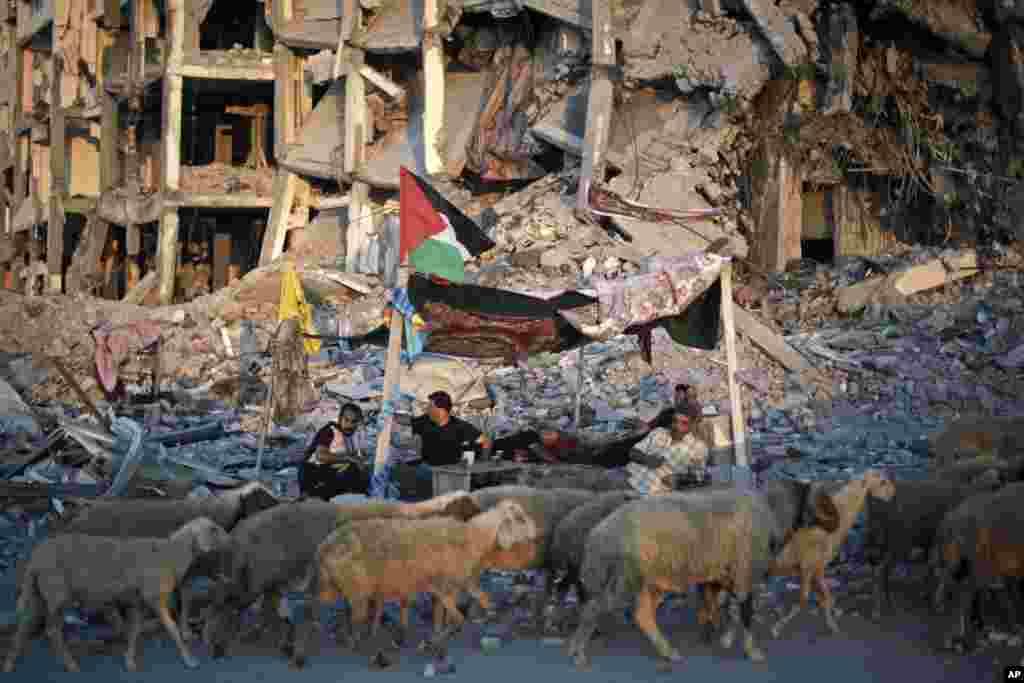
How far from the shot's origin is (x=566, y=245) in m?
19.8

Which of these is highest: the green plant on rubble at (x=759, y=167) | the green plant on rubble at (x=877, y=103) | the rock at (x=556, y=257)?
the green plant on rubble at (x=877, y=103)

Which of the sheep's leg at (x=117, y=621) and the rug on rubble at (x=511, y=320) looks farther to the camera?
the rug on rubble at (x=511, y=320)

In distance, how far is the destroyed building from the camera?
20.8 m

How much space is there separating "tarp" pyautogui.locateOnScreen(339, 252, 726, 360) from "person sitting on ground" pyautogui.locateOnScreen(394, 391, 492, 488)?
59 centimetres

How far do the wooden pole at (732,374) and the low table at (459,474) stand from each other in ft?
6.37

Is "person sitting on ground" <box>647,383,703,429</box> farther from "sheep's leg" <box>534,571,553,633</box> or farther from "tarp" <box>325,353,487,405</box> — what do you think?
"tarp" <box>325,353,487,405</box>

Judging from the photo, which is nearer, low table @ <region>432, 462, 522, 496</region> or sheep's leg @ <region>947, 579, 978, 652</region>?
sheep's leg @ <region>947, 579, 978, 652</region>

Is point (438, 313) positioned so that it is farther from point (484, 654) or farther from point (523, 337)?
point (484, 654)

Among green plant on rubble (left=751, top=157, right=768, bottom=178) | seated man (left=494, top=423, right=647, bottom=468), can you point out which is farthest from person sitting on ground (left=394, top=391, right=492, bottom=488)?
green plant on rubble (left=751, top=157, right=768, bottom=178)

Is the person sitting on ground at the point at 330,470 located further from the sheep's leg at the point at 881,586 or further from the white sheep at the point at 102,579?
the sheep's leg at the point at 881,586

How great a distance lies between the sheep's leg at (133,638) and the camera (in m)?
7.55

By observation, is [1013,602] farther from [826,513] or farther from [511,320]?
[511,320]

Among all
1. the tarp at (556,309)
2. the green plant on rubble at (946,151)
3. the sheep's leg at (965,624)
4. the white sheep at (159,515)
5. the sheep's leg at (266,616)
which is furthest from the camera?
the green plant on rubble at (946,151)

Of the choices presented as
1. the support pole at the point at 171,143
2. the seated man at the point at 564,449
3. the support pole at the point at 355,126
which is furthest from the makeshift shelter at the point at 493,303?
the support pole at the point at 171,143
